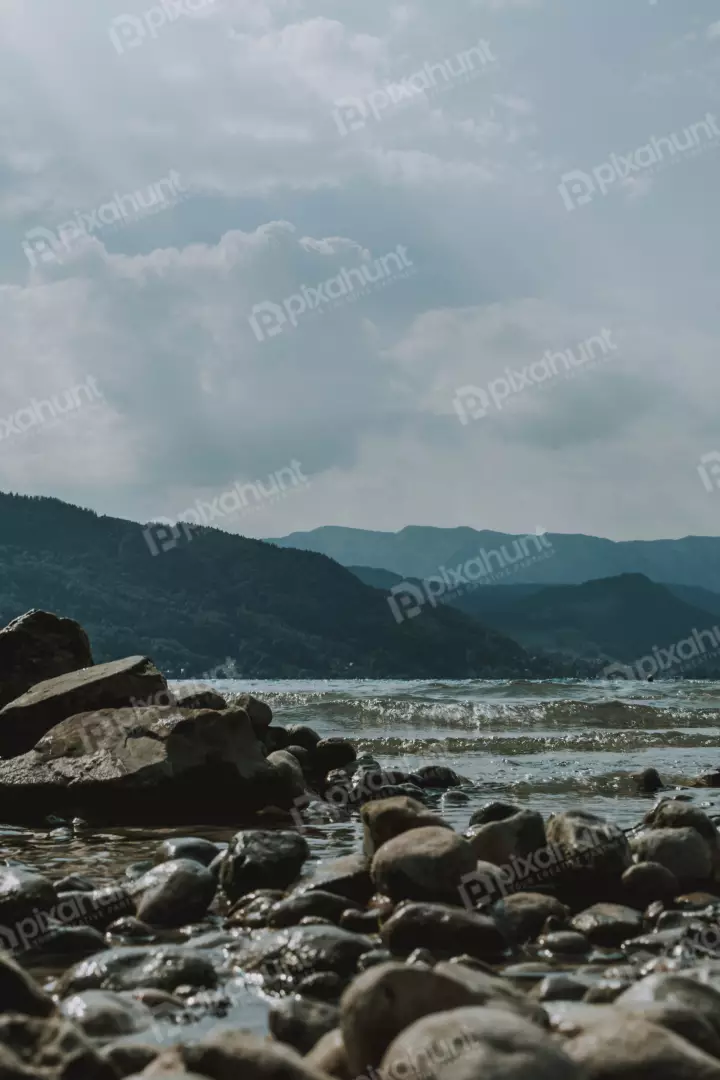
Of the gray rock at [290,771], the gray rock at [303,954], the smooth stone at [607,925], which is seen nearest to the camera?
the gray rock at [303,954]

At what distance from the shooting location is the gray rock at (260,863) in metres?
8.90

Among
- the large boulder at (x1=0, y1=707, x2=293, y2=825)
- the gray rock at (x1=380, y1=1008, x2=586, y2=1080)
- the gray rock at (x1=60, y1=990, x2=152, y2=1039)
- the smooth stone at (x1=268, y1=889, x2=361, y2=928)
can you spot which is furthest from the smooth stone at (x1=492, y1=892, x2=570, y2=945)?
the large boulder at (x1=0, y1=707, x2=293, y2=825)

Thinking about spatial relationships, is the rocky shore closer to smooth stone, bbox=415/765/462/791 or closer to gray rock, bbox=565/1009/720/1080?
gray rock, bbox=565/1009/720/1080

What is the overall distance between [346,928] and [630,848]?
3.07 m

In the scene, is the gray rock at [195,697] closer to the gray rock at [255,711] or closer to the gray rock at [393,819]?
the gray rock at [255,711]

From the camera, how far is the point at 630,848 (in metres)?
9.44

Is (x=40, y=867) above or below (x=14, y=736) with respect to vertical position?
below

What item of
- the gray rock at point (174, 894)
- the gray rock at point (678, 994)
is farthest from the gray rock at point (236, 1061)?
the gray rock at point (174, 894)

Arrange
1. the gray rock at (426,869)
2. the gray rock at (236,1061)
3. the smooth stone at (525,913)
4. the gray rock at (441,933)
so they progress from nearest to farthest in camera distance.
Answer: the gray rock at (236,1061) < the gray rock at (441,933) < the smooth stone at (525,913) < the gray rock at (426,869)

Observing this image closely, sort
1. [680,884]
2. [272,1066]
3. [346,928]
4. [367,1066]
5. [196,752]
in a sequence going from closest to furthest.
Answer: [272,1066], [367,1066], [346,928], [680,884], [196,752]

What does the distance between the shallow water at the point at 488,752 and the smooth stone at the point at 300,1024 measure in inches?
12.0

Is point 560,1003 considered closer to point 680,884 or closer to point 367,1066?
point 367,1066

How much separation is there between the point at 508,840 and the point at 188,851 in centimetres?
309

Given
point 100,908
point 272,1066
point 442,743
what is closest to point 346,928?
point 100,908
